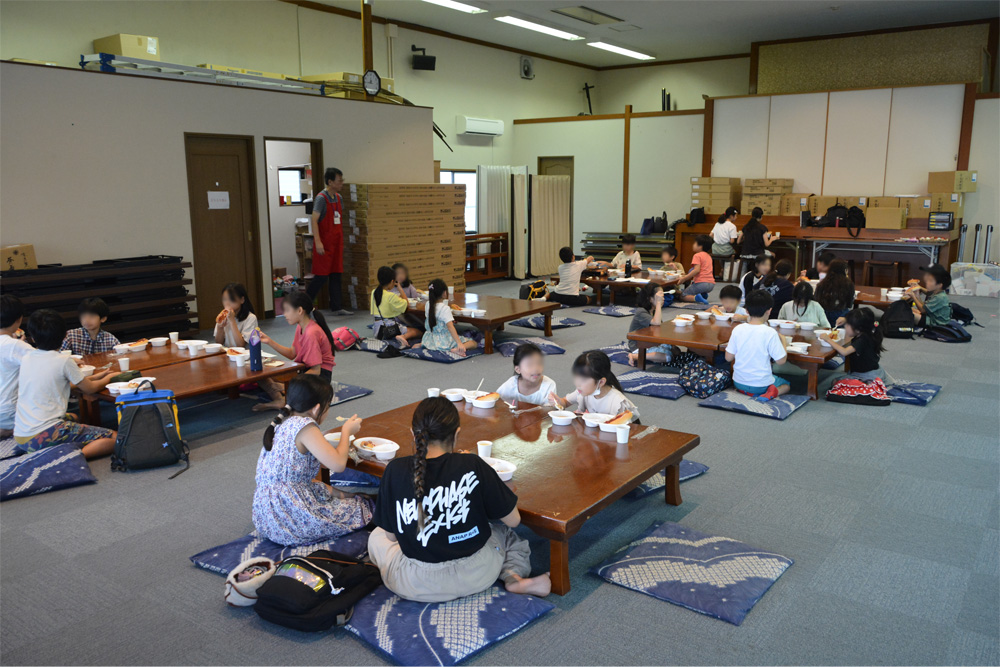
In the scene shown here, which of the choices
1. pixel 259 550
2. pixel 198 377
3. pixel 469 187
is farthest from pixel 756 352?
pixel 469 187

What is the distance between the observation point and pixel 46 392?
16.2 ft

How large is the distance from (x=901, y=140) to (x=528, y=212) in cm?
645

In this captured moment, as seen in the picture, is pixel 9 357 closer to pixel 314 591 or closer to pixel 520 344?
pixel 314 591

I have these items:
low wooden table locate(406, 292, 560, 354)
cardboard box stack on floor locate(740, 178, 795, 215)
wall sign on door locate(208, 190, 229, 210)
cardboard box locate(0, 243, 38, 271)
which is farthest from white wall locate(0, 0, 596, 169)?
cardboard box stack on floor locate(740, 178, 795, 215)

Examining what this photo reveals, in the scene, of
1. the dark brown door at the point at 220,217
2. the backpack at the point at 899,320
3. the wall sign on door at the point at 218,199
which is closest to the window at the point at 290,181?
the dark brown door at the point at 220,217

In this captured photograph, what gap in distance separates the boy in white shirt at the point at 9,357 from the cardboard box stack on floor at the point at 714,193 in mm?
11672

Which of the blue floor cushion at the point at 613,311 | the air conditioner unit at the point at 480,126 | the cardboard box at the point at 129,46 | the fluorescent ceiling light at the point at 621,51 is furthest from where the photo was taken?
the fluorescent ceiling light at the point at 621,51

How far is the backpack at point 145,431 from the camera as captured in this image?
4.84m

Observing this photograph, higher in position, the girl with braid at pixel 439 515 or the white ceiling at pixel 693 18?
the white ceiling at pixel 693 18

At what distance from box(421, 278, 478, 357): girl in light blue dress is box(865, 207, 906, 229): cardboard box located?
816 cm

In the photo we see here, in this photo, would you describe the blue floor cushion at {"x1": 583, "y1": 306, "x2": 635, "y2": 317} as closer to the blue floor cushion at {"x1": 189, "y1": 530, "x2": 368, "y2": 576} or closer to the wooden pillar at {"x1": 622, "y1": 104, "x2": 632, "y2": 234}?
the wooden pillar at {"x1": 622, "y1": 104, "x2": 632, "y2": 234}

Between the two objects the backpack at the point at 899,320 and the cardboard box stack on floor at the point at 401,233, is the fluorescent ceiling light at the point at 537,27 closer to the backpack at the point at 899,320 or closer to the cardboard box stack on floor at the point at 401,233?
the cardboard box stack on floor at the point at 401,233

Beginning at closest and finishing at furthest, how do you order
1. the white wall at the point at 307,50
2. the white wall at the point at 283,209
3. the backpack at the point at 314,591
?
the backpack at the point at 314,591 → the white wall at the point at 307,50 → the white wall at the point at 283,209

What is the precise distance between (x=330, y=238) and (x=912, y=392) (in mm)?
7175
